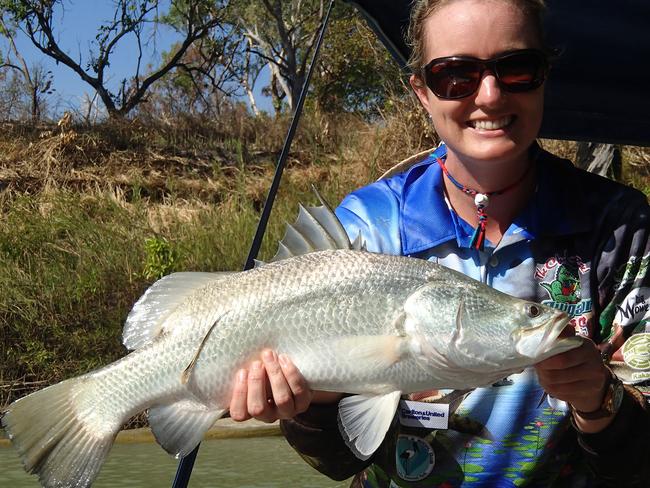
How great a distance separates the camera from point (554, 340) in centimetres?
203

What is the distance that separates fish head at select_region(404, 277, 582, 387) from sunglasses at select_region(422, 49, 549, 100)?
1.98ft

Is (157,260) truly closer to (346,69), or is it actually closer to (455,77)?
(455,77)

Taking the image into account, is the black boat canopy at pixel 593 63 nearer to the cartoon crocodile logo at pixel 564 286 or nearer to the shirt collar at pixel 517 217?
the shirt collar at pixel 517 217

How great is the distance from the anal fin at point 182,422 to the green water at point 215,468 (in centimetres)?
374

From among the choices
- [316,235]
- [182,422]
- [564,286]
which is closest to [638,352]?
[564,286]

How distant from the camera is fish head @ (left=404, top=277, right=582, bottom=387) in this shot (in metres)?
2.09

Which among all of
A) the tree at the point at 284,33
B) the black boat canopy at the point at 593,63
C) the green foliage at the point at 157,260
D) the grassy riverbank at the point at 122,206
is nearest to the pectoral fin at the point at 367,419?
the black boat canopy at the point at 593,63

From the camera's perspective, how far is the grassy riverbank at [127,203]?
9805mm

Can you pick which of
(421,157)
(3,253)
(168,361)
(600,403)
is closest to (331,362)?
(168,361)

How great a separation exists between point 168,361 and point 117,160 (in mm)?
13690

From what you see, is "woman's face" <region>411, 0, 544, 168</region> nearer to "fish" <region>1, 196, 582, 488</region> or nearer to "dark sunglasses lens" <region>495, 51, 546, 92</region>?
"dark sunglasses lens" <region>495, 51, 546, 92</region>

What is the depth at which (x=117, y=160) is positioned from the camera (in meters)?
15.5

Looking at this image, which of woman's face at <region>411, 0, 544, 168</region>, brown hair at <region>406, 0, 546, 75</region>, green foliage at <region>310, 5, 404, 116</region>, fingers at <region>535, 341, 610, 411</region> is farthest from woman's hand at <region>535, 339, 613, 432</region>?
green foliage at <region>310, 5, 404, 116</region>

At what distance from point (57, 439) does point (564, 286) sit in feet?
4.93
